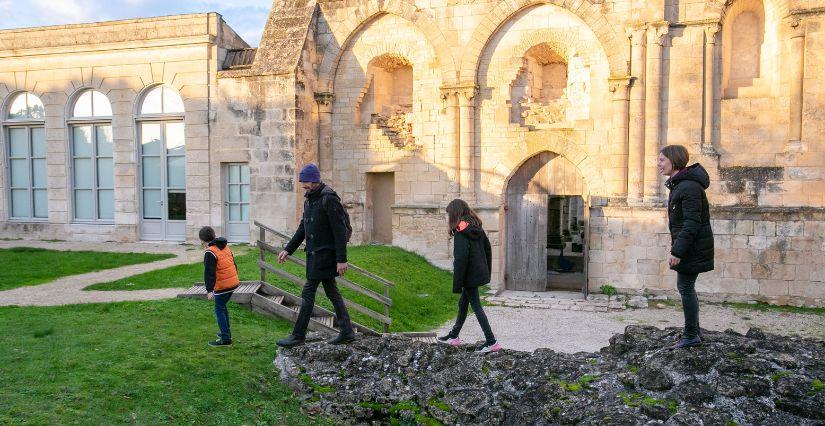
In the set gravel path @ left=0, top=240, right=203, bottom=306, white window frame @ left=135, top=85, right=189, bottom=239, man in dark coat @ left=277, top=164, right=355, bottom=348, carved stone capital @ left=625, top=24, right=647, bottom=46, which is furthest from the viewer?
white window frame @ left=135, top=85, right=189, bottom=239

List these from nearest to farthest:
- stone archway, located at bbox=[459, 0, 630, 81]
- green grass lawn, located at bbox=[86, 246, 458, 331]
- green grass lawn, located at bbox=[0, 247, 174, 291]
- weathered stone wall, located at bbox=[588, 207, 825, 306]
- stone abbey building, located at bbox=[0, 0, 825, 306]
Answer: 1. green grass lawn, located at bbox=[86, 246, 458, 331]
2. green grass lawn, located at bbox=[0, 247, 174, 291]
3. weathered stone wall, located at bbox=[588, 207, 825, 306]
4. stone abbey building, located at bbox=[0, 0, 825, 306]
5. stone archway, located at bbox=[459, 0, 630, 81]

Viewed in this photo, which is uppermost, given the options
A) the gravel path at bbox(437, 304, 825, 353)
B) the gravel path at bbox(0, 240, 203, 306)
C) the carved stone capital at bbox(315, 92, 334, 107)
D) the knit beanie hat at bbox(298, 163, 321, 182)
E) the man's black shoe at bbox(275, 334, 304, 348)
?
the carved stone capital at bbox(315, 92, 334, 107)

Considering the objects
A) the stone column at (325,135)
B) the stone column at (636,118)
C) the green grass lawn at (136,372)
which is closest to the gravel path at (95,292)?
the green grass lawn at (136,372)

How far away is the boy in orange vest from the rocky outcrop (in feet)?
2.19

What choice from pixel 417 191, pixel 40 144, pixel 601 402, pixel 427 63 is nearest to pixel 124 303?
pixel 601 402

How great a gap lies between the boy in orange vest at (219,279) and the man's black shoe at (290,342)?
20.5 inches

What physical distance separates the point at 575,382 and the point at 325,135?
11194 mm

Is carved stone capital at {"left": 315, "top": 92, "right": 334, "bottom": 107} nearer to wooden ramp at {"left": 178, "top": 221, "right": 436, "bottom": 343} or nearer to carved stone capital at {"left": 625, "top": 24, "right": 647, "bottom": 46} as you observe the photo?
carved stone capital at {"left": 625, "top": 24, "right": 647, "bottom": 46}

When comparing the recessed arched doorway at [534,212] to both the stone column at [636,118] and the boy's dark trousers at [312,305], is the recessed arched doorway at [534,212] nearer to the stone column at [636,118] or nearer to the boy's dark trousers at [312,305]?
the stone column at [636,118]

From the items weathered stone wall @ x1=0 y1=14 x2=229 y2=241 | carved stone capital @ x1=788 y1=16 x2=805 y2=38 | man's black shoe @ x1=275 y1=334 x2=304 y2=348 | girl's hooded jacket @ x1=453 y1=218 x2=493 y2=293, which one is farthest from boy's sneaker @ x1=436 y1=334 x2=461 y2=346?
weathered stone wall @ x1=0 y1=14 x2=229 y2=241

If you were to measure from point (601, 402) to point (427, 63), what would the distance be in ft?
36.3

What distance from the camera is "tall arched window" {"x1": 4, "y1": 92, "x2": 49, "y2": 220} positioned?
57.1 feet

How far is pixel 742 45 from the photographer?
13.6 meters

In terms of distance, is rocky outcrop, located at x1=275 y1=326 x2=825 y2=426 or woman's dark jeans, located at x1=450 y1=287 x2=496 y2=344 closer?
rocky outcrop, located at x1=275 y1=326 x2=825 y2=426
